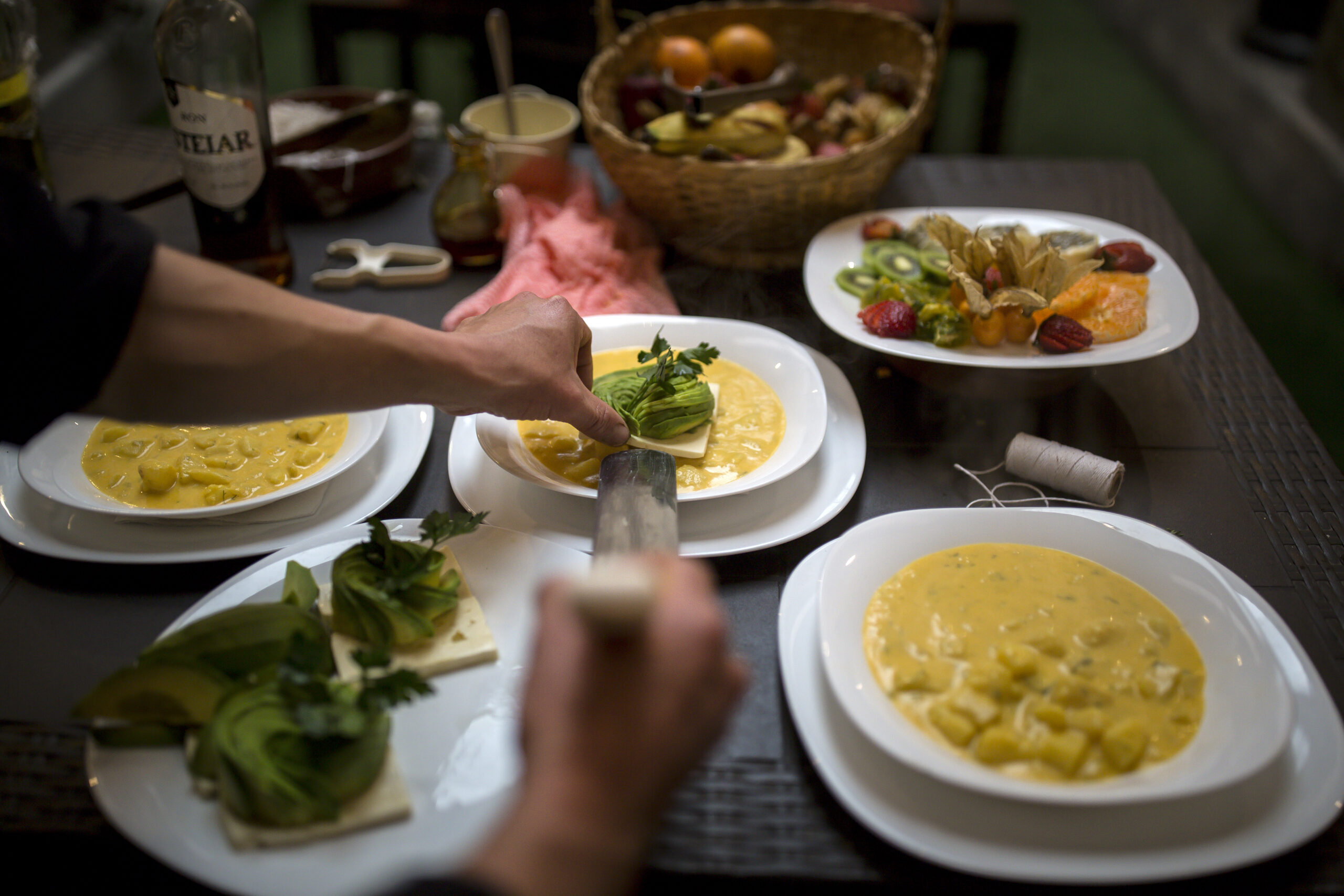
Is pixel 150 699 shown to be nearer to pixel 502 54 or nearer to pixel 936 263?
pixel 936 263

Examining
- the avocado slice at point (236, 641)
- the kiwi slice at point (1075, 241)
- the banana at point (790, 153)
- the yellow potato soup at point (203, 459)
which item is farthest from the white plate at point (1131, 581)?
the banana at point (790, 153)

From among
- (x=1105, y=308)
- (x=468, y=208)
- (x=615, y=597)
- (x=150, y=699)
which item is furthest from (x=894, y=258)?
(x=150, y=699)

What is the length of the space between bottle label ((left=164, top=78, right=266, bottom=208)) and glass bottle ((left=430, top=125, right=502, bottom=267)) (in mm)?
434

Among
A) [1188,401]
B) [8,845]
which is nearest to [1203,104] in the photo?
[1188,401]

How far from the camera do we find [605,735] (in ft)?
2.65

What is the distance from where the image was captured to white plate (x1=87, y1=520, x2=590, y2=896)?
3.20 feet

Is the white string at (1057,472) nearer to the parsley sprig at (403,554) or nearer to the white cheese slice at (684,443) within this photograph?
the white cheese slice at (684,443)

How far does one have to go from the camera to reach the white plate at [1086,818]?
101 cm

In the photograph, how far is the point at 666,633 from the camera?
2.71 ft

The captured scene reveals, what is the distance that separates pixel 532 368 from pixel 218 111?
965 millimetres

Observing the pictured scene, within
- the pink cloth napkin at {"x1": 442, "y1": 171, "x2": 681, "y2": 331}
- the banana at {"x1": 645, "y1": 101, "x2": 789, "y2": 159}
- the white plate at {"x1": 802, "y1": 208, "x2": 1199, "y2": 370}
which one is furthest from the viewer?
the banana at {"x1": 645, "y1": 101, "x2": 789, "y2": 159}

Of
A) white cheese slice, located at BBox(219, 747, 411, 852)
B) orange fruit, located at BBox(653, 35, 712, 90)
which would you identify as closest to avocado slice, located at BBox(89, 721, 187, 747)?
white cheese slice, located at BBox(219, 747, 411, 852)

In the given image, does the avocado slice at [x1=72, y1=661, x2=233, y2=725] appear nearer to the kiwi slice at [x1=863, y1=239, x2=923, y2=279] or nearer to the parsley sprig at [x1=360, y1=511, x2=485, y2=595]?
the parsley sprig at [x1=360, y1=511, x2=485, y2=595]

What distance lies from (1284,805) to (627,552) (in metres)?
0.83
